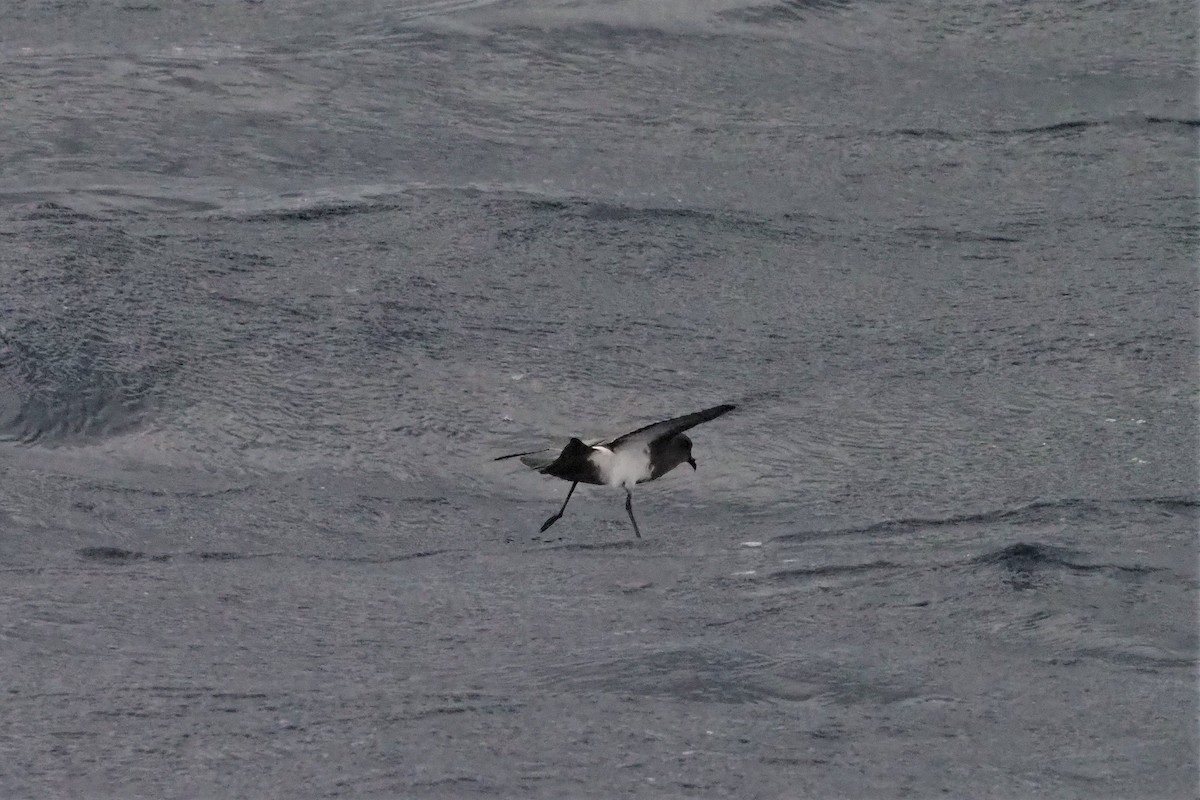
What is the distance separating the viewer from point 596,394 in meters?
7.98

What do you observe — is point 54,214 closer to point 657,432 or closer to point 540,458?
point 540,458

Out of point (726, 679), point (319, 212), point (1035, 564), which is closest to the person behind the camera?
point (726, 679)

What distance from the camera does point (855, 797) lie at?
5387mm

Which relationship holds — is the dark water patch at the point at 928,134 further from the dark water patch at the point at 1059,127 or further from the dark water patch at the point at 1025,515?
the dark water patch at the point at 1025,515

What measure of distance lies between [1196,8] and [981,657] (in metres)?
6.29

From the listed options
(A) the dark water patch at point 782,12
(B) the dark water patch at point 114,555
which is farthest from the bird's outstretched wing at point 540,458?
(A) the dark water patch at point 782,12

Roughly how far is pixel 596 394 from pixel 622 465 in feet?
4.55

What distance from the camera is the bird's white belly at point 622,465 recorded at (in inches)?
258

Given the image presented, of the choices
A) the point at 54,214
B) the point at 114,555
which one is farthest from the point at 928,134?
the point at 114,555

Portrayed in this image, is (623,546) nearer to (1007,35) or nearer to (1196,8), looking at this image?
(1007,35)

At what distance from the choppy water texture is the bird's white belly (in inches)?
17.3

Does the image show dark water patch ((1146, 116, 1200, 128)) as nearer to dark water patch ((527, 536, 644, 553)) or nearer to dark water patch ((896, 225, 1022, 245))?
dark water patch ((896, 225, 1022, 245))

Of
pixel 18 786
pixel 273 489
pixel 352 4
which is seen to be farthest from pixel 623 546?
pixel 352 4

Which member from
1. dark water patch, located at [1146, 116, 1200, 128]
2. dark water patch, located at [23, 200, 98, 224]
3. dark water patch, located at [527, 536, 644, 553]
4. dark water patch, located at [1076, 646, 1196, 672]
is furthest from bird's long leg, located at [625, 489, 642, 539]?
dark water patch, located at [1146, 116, 1200, 128]
